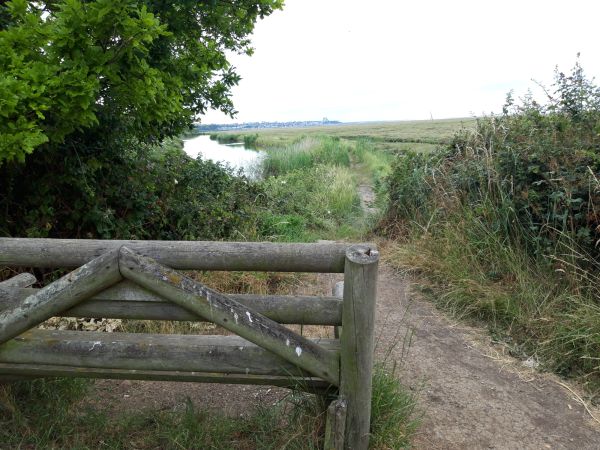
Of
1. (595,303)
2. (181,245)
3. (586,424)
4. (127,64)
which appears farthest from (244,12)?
(586,424)

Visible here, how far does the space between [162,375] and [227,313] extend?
1.90ft

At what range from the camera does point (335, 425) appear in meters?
2.30

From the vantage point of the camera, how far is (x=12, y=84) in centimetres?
303

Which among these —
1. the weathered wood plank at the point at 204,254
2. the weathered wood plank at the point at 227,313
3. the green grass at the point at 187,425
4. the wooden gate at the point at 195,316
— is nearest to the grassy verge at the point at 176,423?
the green grass at the point at 187,425

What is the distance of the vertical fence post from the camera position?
6.90 ft

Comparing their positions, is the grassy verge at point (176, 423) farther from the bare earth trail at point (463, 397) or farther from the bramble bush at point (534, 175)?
the bramble bush at point (534, 175)

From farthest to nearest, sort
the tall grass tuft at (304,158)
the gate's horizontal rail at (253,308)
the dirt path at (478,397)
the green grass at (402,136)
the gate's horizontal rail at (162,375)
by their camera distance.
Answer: the tall grass tuft at (304,158) < the green grass at (402,136) < the dirt path at (478,397) < the gate's horizontal rail at (162,375) < the gate's horizontal rail at (253,308)

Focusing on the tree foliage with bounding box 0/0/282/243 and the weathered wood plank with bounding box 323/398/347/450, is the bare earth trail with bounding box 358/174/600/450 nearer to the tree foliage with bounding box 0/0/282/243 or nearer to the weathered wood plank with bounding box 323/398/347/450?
the weathered wood plank with bounding box 323/398/347/450

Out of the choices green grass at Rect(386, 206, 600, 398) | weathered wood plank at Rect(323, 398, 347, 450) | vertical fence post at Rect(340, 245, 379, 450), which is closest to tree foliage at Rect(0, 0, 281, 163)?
vertical fence post at Rect(340, 245, 379, 450)

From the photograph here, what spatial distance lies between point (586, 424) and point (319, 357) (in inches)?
82.5

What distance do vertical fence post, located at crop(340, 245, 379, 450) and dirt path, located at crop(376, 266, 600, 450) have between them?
0.67 m

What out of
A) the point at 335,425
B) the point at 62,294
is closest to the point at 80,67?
the point at 62,294

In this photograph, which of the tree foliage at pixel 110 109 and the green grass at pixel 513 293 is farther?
the green grass at pixel 513 293

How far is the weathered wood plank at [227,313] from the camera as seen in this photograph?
212cm
